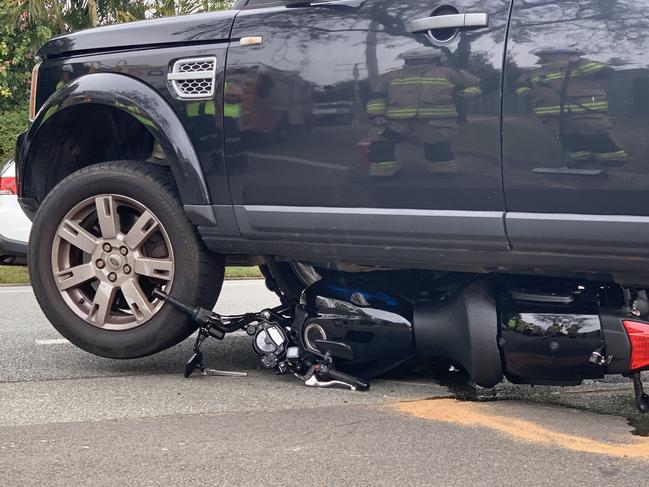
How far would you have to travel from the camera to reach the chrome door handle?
3605mm

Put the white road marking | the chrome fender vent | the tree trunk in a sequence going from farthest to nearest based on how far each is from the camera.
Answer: the tree trunk < the white road marking < the chrome fender vent

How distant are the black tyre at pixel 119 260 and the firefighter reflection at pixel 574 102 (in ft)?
5.36

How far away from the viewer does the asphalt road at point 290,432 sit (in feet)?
9.85

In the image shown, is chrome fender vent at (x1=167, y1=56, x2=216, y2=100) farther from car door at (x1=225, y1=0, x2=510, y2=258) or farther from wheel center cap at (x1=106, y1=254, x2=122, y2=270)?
wheel center cap at (x1=106, y1=254, x2=122, y2=270)

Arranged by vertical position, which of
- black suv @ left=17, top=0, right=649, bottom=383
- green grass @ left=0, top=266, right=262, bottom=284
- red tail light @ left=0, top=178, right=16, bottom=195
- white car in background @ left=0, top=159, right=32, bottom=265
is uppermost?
black suv @ left=17, top=0, right=649, bottom=383

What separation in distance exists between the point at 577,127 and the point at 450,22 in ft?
2.04

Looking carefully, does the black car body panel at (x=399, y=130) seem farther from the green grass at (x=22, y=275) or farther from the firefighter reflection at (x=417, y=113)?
the green grass at (x=22, y=275)

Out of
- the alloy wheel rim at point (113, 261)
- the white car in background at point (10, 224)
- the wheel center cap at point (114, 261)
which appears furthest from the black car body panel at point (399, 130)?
the white car in background at point (10, 224)

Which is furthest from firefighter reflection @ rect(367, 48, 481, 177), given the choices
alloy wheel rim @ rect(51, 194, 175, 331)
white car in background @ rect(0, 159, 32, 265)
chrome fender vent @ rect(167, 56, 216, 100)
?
white car in background @ rect(0, 159, 32, 265)

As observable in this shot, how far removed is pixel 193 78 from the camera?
13.7ft

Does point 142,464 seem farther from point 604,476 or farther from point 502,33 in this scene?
point 502,33

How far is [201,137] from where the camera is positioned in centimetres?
418

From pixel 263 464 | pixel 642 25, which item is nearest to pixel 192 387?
pixel 263 464

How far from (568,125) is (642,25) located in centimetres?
40
